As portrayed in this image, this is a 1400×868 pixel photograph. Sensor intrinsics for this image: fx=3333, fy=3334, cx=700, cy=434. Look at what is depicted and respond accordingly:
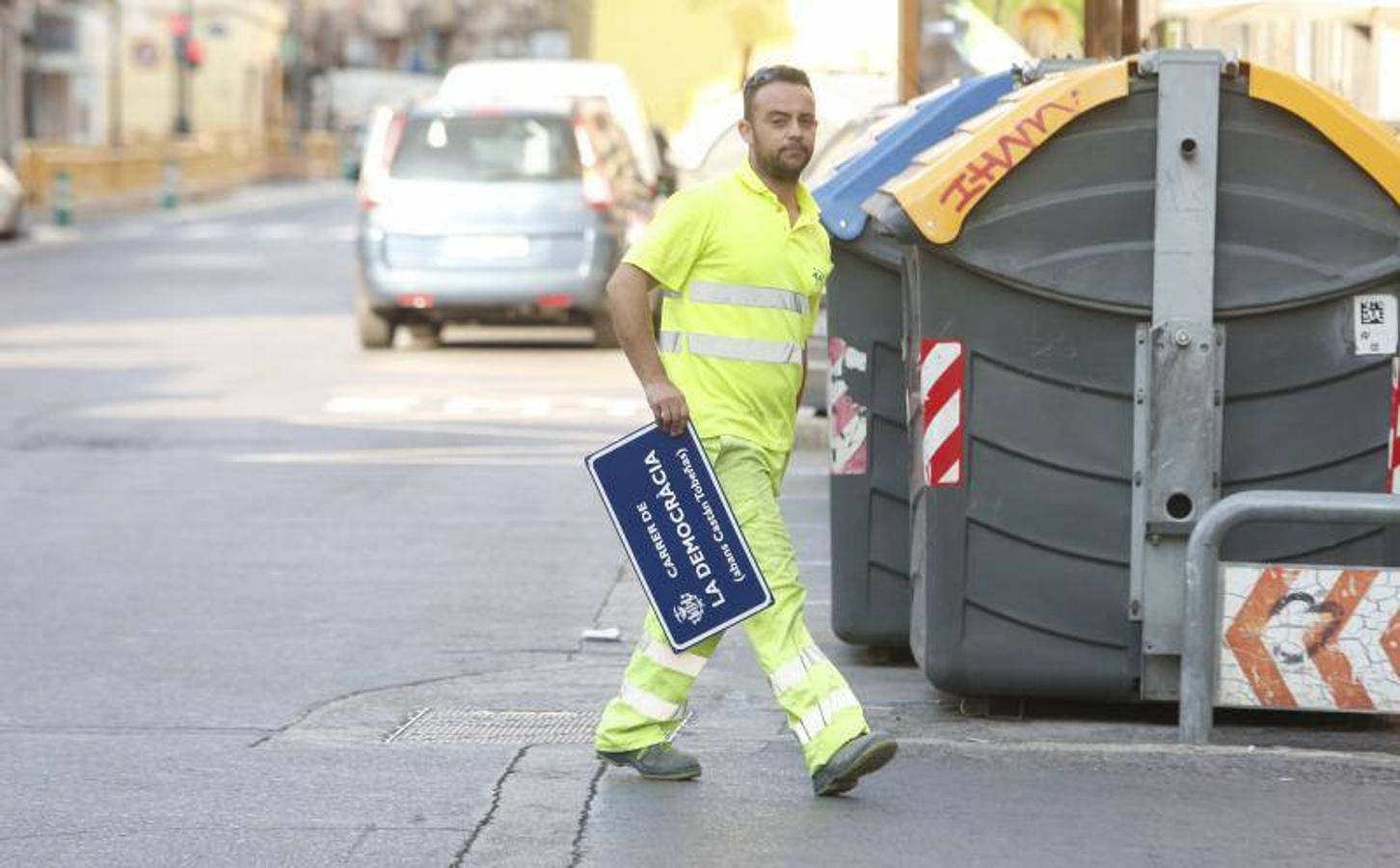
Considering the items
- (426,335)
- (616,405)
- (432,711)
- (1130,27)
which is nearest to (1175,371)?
(432,711)

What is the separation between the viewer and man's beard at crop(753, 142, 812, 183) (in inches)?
299

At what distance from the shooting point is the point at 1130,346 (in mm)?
A: 8422

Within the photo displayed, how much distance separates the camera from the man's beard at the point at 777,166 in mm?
7594

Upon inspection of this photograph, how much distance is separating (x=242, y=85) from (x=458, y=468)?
95.6 metres

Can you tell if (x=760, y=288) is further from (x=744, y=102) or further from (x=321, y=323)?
(x=321, y=323)

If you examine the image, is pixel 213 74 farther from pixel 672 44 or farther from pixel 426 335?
pixel 426 335

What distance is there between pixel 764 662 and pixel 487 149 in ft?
53.9

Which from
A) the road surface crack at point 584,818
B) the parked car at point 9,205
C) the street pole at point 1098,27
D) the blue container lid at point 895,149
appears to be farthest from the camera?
the parked car at point 9,205

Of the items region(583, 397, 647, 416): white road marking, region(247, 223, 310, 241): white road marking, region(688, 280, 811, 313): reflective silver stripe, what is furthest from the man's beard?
region(247, 223, 310, 241): white road marking

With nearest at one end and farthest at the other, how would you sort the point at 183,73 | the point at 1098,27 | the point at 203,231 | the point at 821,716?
the point at 821,716 < the point at 1098,27 < the point at 203,231 < the point at 183,73

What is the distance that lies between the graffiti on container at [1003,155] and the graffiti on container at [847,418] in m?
1.15

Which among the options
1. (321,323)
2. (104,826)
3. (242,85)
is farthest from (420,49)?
(104,826)

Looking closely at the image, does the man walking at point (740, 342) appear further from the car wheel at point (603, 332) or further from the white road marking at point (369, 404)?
the car wheel at point (603, 332)

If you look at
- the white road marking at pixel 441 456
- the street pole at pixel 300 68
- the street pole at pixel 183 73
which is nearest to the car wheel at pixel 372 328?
the white road marking at pixel 441 456
